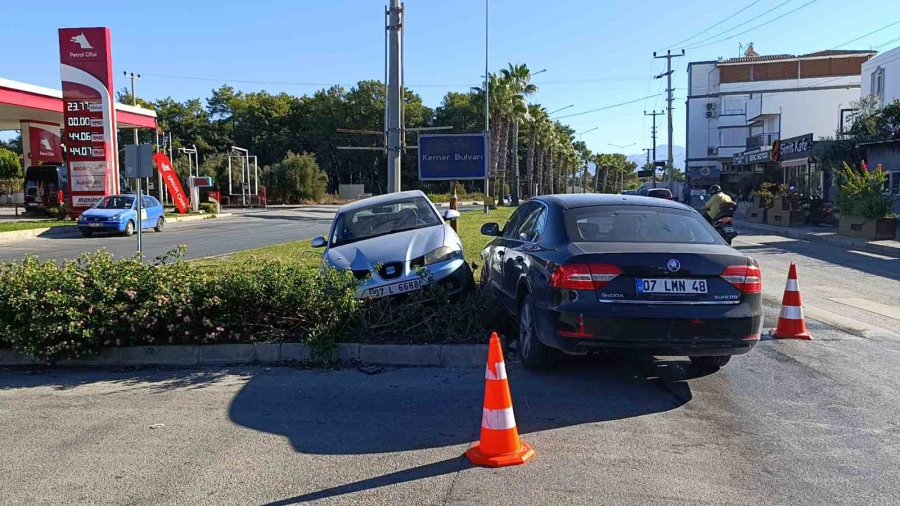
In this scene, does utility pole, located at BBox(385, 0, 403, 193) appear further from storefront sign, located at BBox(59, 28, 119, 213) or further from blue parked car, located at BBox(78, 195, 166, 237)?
storefront sign, located at BBox(59, 28, 119, 213)

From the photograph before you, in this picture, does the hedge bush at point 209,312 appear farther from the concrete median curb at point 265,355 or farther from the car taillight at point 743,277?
the car taillight at point 743,277

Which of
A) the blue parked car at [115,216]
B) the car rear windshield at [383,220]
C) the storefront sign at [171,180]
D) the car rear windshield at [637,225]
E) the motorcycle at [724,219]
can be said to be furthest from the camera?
the storefront sign at [171,180]

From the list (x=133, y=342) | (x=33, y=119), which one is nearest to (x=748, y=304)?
(x=133, y=342)

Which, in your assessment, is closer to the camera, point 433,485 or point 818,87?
point 433,485

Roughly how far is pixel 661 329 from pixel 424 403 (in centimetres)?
187

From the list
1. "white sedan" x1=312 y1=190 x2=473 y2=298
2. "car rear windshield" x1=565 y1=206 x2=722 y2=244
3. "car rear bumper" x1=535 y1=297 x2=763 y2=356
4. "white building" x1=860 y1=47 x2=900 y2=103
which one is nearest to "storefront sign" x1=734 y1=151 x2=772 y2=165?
"white building" x1=860 y1=47 x2=900 y2=103

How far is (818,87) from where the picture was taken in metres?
74.0

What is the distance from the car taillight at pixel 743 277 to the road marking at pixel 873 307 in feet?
15.7

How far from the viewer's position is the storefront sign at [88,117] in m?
27.6

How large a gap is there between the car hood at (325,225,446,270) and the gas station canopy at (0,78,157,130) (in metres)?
28.6

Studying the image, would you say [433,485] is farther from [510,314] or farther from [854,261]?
[854,261]

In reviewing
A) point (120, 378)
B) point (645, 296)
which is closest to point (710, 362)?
point (645, 296)

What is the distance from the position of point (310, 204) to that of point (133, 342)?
57586 mm

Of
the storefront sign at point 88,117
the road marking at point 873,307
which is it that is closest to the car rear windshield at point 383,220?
the road marking at point 873,307
